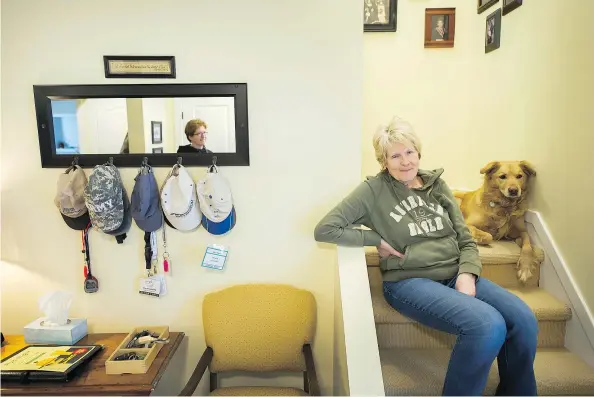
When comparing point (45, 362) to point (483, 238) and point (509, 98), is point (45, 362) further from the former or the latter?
point (509, 98)

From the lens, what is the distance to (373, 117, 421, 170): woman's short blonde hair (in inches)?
59.1

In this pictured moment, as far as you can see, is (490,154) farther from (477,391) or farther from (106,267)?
(106,267)

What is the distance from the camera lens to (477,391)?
126 centimetres

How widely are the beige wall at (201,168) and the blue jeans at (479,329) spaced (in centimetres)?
55

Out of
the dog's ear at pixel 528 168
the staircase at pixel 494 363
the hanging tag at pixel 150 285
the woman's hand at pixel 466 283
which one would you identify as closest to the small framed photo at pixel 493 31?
the dog's ear at pixel 528 168

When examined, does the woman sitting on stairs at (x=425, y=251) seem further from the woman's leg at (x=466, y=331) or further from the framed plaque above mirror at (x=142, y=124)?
the framed plaque above mirror at (x=142, y=124)

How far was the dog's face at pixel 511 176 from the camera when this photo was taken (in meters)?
1.94

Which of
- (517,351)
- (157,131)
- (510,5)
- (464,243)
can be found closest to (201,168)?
(157,131)

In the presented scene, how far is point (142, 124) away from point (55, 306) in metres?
0.87

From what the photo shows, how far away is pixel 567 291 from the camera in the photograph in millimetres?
1698

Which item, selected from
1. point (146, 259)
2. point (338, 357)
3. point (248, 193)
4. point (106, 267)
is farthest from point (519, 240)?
point (106, 267)

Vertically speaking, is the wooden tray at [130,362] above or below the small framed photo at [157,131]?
below

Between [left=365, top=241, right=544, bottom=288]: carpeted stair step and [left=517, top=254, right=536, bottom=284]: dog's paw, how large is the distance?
38 mm

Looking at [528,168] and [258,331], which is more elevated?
[528,168]
